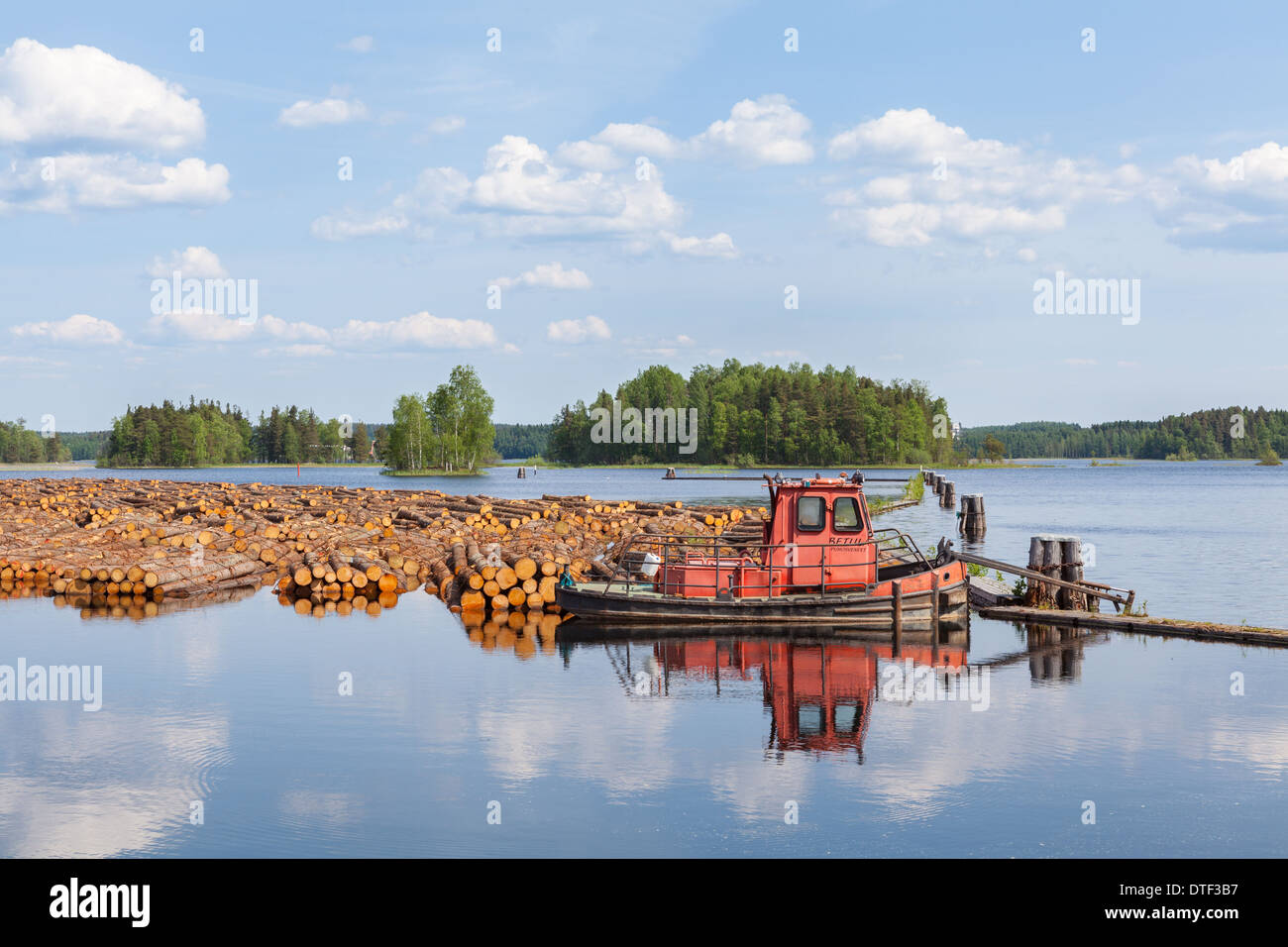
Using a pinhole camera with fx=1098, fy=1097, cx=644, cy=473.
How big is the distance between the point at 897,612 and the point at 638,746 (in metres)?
8.95

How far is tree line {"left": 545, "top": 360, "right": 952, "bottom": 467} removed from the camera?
180500 millimetres

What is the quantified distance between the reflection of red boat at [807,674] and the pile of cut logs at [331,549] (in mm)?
5902

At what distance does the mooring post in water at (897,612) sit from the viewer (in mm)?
20391

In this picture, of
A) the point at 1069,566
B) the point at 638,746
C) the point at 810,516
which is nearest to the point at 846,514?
the point at 810,516

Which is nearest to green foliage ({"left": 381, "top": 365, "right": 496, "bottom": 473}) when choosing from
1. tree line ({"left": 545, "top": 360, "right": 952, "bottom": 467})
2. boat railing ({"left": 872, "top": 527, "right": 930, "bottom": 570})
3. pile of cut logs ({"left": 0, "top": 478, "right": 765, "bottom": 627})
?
tree line ({"left": 545, "top": 360, "right": 952, "bottom": 467})

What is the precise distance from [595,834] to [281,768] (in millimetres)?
4227

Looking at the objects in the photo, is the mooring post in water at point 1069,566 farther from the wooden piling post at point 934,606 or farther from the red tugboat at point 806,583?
the wooden piling post at point 934,606

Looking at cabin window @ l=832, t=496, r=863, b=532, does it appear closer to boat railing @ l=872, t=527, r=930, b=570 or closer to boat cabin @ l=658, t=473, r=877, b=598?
Result: boat cabin @ l=658, t=473, r=877, b=598

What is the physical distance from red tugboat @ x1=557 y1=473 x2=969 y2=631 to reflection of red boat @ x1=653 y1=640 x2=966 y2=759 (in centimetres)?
122

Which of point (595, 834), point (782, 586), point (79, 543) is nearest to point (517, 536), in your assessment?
point (79, 543)

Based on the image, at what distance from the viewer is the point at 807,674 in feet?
57.4

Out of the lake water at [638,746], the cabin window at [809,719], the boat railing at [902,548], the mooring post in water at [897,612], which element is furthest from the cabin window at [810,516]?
the cabin window at [809,719]

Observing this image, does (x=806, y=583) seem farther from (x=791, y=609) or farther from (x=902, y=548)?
(x=902, y=548)
